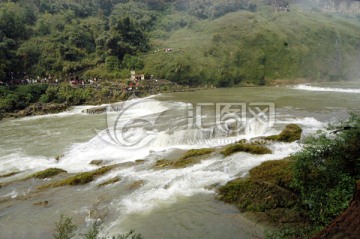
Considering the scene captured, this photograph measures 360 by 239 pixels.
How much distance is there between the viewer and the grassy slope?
3397 centimetres

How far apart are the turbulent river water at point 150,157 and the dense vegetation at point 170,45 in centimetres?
889

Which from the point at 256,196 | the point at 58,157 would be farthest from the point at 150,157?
the point at 256,196

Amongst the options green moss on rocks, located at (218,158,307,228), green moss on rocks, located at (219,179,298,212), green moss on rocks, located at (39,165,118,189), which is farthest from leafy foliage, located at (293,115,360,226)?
green moss on rocks, located at (39,165,118,189)

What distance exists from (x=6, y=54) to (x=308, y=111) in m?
28.6

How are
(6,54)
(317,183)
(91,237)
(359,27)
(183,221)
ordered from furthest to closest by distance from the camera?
(359,27)
(6,54)
(183,221)
(317,183)
(91,237)

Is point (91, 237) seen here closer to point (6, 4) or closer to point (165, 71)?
point (165, 71)

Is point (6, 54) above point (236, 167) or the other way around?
above

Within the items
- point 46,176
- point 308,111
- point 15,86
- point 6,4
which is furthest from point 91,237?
point 6,4

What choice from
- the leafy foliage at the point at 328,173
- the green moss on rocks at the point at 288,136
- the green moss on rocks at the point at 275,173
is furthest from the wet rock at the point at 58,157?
the leafy foliage at the point at 328,173

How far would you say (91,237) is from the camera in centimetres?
532

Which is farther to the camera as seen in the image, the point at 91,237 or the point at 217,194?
the point at 217,194

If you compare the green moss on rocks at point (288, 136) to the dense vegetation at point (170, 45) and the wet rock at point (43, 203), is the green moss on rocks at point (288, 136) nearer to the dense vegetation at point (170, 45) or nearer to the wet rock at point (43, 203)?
the wet rock at point (43, 203)

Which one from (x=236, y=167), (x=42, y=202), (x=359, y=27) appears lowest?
(x=42, y=202)

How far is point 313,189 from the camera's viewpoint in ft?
22.2
